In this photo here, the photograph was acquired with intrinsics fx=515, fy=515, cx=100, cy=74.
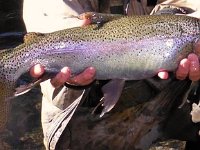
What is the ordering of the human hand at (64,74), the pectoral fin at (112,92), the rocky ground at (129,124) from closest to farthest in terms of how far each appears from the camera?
the human hand at (64,74) → the pectoral fin at (112,92) → the rocky ground at (129,124)

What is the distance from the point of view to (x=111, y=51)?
2.61 meters

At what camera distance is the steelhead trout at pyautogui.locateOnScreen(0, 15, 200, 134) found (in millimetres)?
2582

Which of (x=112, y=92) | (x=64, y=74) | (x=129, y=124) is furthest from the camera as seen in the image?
(x=129, y=124)

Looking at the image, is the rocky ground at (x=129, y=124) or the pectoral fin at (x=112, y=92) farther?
the rocky ground at (x=129, y=124)

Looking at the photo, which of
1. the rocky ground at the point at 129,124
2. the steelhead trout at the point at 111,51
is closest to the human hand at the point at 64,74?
the steelhead trout at the point at 111,51

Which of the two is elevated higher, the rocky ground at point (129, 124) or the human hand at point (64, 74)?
the human hand at point (64, 74)

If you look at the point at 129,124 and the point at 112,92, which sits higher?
the point at 112,92

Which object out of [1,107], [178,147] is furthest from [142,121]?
[1,107]

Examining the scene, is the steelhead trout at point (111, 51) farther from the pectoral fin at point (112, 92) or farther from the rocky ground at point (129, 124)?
the rocky ground at point (129, 124)

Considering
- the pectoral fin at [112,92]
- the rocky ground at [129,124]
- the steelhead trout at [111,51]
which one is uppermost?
the steelhead trout at [111,51]

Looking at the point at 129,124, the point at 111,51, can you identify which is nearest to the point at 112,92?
the point at 111,51

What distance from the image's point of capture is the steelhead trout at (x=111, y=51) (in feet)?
8.47

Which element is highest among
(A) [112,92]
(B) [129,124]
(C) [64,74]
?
(C) [64,74]

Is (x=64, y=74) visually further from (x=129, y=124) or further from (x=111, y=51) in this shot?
(x=129, y=124)
